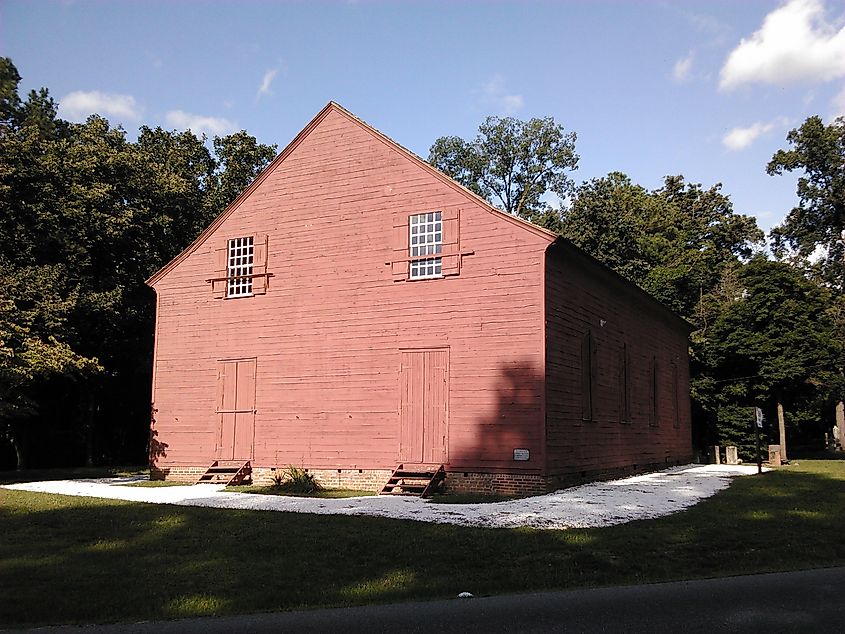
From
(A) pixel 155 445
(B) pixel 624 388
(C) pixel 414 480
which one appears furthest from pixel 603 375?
(A) pixel 155 445

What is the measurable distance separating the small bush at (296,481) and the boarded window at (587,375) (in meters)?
7.39

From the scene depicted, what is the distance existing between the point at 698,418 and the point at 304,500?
1070 inches

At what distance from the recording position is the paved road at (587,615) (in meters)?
6.66

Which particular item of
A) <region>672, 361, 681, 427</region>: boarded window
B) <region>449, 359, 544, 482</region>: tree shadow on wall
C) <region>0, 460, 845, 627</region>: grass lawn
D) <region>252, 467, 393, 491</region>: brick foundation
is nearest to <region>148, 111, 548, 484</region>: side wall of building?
<region>449, 359, 544, 482</region>: tree shadow on wall

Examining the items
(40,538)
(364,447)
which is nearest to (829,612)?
(40,538)

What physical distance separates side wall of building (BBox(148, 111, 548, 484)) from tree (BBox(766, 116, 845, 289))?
4240 centimetres

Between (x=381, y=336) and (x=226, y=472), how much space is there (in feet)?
20.5

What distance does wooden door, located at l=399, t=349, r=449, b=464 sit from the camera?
19594 mm

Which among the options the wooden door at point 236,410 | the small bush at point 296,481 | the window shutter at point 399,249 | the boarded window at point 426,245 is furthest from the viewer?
the wooden door at point 236,410

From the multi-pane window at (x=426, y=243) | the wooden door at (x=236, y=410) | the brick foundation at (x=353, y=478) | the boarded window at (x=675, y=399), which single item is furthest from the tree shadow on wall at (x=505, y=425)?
the boarded window at (x=675, y=399)

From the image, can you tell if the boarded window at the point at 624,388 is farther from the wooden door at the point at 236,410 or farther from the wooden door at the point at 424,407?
the wooden door at the point at 236,410

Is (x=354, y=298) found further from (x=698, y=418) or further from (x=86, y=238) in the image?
(x=698, y=418)

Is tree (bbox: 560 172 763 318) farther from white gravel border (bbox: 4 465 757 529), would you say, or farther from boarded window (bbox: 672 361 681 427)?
white gravel border (bbox: 4 465 757 529)

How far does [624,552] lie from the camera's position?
1048 cm
